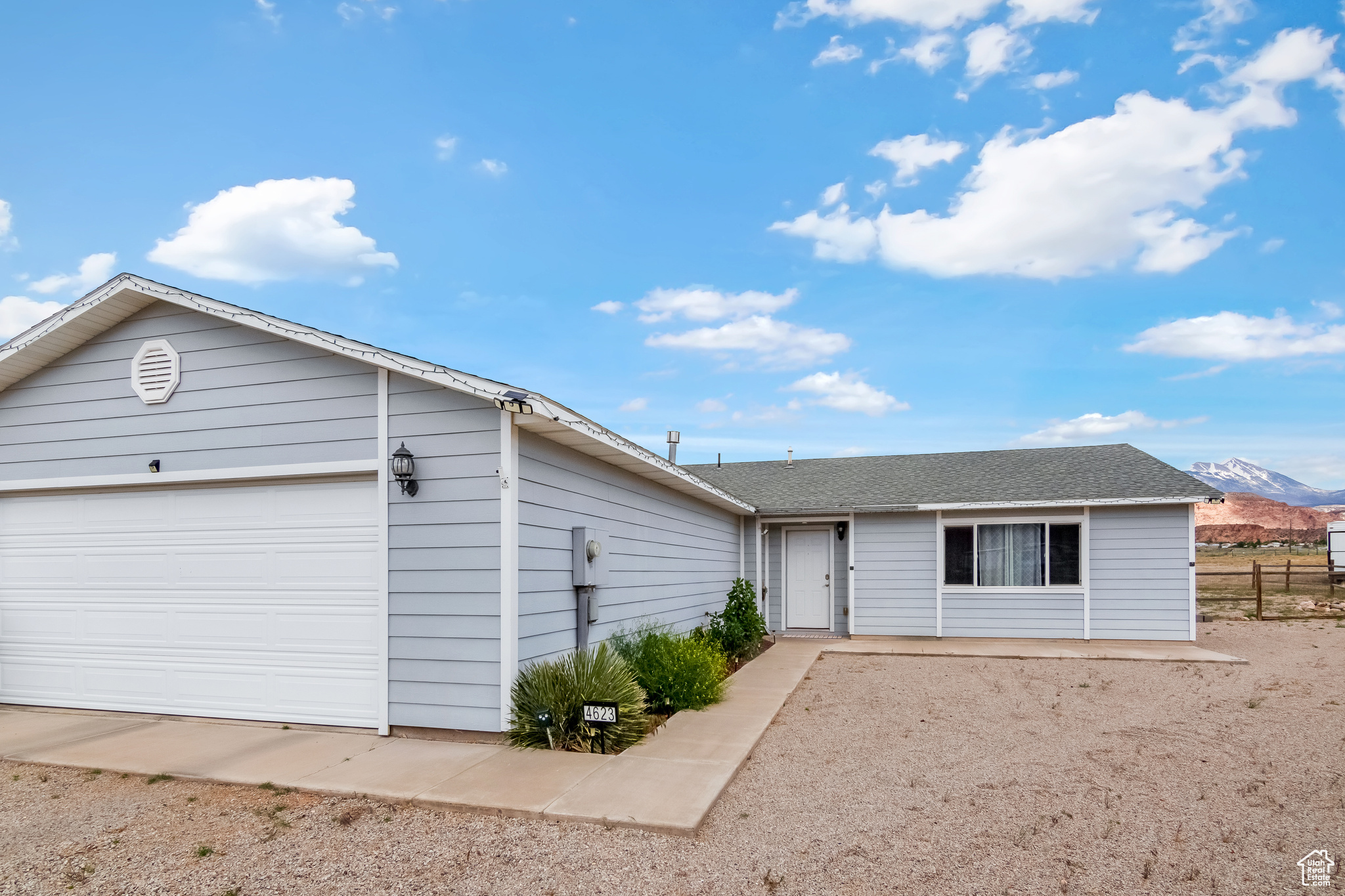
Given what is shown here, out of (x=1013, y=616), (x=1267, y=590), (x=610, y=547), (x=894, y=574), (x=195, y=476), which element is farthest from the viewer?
(x=1267, y=590)

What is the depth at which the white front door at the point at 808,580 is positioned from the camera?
1447 cm

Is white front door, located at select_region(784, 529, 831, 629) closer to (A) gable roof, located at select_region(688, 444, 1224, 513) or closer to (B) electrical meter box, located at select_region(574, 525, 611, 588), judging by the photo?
(A) gable roof, located at select_region(688, 444, 1224, 513)

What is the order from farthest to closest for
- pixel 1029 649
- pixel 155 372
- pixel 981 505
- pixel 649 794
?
pixel 981 505
pixel 1029 649
pixel 155 372
pixel 649 794

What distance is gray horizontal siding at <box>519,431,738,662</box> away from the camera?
20.7 ft

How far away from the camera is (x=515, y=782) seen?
4.95 m

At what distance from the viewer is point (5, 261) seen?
9211 millimetres

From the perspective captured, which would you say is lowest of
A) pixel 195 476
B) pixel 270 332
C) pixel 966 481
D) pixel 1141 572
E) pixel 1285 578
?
pixel 1285 578

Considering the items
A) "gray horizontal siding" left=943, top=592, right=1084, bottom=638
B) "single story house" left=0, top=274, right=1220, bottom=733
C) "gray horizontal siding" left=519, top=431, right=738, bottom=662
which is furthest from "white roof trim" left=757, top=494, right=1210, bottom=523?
"single story house" left=0, top=274, right=1220, bottom=733

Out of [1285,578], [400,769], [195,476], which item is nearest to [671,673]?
[400,769]

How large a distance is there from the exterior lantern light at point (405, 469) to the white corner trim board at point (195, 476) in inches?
11.0

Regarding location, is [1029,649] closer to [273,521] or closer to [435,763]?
[435,763]

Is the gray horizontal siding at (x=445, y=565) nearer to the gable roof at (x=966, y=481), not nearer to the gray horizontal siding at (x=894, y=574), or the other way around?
the gable roof at (x=966, y=481)

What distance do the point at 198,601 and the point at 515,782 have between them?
3.94 metres

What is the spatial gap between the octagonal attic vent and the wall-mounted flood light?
11.8ft
